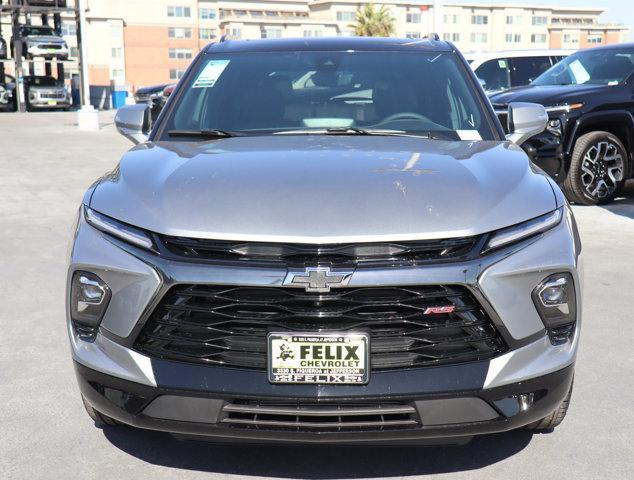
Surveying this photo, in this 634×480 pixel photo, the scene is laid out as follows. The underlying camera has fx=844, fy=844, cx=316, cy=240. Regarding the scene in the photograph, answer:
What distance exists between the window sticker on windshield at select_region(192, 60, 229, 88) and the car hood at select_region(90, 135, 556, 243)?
910 millimetres

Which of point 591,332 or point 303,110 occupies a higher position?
point 303,110

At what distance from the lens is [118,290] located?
2783 mm

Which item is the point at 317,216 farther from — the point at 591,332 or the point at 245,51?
the point at 591,332

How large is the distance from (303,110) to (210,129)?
1.55 ft

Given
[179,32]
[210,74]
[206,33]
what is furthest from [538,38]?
[210,74]

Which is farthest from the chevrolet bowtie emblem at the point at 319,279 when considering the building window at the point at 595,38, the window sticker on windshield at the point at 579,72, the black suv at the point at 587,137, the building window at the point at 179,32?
the building window at the point at 595,38

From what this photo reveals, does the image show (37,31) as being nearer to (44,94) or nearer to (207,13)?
(44,94)

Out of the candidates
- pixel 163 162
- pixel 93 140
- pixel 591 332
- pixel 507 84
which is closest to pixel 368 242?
pixel 163 162

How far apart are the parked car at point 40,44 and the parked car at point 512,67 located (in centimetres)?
2515

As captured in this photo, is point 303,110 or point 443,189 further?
point 303,110

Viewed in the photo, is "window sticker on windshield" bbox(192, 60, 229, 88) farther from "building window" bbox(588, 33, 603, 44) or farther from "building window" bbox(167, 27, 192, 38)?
"building window" bbox(588, 33, 603, 44)

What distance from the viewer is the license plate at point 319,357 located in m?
2.65

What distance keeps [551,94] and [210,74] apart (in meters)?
5.73

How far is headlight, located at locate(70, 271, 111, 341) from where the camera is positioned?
9.29ft
